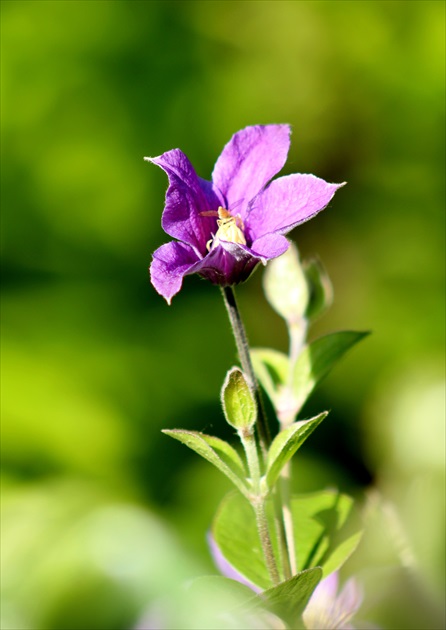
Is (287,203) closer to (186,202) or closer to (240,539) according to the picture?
(186,202)

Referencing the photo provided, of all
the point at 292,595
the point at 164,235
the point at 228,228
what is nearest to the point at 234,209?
the point at 228,228

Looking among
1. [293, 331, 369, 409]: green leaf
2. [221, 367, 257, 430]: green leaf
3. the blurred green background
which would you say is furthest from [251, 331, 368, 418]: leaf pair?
the blurred green background

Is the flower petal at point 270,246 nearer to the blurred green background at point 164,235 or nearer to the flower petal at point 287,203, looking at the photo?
the flower petal at point 287,203

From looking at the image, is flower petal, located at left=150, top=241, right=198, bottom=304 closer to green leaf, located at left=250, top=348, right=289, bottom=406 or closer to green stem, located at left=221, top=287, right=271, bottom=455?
green stem, located at left=221, top=287, right=271, bottom=455

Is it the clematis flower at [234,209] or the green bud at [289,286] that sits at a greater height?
the clematis flower at [234,209]

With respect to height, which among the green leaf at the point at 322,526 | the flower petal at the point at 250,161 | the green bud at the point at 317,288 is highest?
the flower petal at the point at 250,161

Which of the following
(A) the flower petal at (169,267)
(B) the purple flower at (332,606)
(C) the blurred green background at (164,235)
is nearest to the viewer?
(A) the flower petal at (169,267)

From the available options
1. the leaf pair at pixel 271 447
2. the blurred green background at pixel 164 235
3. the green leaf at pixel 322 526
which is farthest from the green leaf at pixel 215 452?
the blurred green background at pixel 164 235
